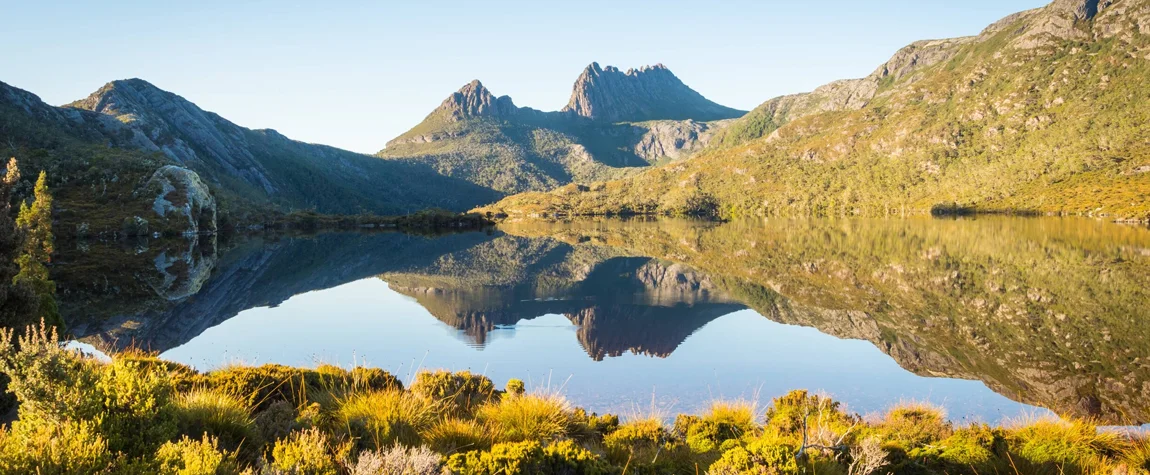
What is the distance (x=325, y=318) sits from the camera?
1053 inches

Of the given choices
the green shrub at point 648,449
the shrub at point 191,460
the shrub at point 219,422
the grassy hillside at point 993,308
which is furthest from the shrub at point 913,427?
the shrub at point 219,422

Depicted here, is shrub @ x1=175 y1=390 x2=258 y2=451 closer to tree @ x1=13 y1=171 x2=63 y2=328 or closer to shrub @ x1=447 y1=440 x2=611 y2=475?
shrub @ x1=447 y1=440 x2=611 y2=475

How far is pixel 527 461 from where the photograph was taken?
22.3ft

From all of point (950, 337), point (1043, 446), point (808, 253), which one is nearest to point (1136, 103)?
point (808, 253)

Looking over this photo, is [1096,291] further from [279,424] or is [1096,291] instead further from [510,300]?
[279,424]

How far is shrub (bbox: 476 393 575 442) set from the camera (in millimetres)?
8992

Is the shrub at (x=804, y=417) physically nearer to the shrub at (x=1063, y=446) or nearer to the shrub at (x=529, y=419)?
the shrub at (x=1063, y=446)

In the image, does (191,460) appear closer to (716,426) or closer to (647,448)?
(647,448)

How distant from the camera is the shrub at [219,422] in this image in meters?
7.75

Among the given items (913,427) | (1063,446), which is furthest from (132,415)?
(1063,446)

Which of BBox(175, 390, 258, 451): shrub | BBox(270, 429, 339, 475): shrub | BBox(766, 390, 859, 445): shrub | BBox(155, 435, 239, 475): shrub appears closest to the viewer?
BBox(155, 435, 239, 475): shrub

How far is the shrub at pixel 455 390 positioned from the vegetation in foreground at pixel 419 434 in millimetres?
45

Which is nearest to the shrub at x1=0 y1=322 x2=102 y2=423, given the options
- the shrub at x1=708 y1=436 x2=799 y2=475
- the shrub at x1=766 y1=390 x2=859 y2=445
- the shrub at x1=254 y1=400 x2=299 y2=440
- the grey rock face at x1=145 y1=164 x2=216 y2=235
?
the shrub at x1=254 y1=400 x2=299 y2=440

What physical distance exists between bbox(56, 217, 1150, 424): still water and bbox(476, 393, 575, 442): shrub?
3.39 meters
